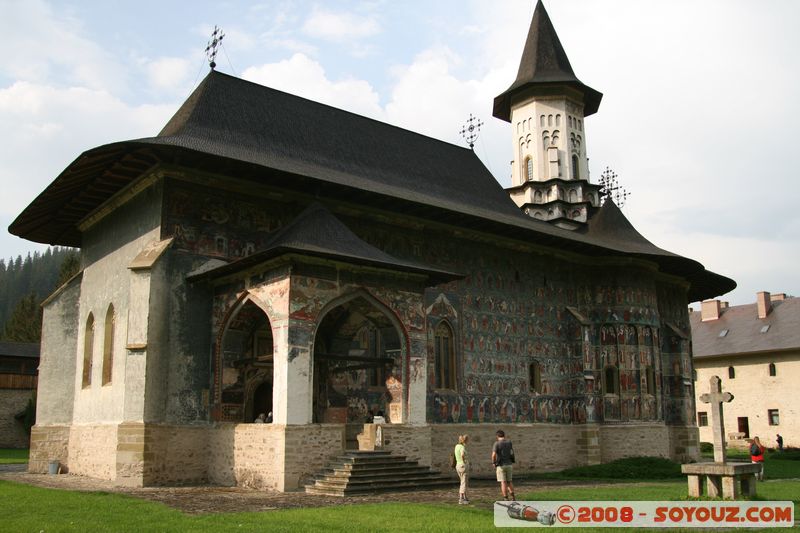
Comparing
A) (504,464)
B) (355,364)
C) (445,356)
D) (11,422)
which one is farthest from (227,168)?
(11,422)

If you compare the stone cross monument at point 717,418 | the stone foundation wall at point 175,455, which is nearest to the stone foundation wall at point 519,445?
the stone foundation wall at point 175,455

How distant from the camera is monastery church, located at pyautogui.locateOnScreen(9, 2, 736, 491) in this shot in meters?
14.8

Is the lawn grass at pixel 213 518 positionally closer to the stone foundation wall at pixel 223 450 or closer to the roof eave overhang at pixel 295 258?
the stone foundation wall at pixel 223 450

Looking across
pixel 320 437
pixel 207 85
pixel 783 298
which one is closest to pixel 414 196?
pixel 207 85

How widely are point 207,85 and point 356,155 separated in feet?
13.8

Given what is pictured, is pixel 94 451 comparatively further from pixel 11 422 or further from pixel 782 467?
pixel 11 422

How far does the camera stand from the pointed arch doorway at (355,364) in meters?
16.0

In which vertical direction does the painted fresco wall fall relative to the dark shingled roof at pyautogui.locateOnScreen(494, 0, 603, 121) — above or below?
below

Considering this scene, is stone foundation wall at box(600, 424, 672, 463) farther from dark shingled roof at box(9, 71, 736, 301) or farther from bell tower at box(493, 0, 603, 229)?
bell tower at box(493, 0, 603, 229)

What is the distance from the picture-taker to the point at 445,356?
64.3 feet

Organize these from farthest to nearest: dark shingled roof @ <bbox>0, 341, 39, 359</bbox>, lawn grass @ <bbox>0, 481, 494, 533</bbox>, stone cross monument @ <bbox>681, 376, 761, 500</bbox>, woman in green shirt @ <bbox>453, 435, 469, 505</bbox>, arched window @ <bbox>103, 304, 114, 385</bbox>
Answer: dark shingled roof @ <bbox>0, 341, 39, 359</bbox>
arched window @ <bbox>103, 304, 114, 385</bbox>
woman in green shirt @ <bbox>453, 435, 469, 505</bbox>
stone cross monument @ <bbox>681, 376, 761, 500</bbox>
lawn grass @ <bbox>0, 481, 494, 533</bbox>

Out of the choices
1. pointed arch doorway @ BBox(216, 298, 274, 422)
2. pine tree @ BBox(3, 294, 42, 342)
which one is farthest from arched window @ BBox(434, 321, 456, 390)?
pine tree @ BBox(3, 294, 42, 342)

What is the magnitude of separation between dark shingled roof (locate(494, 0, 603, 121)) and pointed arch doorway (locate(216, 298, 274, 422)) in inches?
647

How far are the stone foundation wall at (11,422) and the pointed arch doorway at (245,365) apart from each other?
22.4 metres
